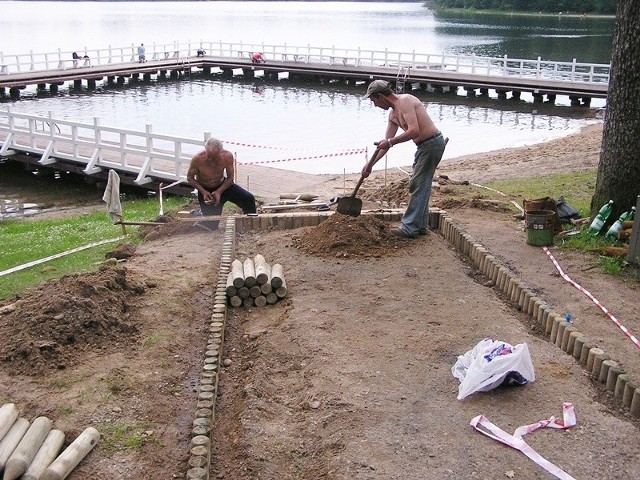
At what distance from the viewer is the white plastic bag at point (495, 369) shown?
5211 mm

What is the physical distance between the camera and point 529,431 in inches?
188

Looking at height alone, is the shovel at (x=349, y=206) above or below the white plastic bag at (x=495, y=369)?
above

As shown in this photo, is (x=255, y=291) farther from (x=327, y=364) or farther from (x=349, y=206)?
(x=349, y=206)

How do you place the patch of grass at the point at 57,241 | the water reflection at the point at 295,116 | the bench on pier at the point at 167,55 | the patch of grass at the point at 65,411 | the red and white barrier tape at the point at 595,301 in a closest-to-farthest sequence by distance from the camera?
the patch of grass at the point at 65,411 < the red and white barrier tape at the point at 595,301 < the patch of grass at the point at 57,241 < the water reflection at the point at 295,116 < the bench on pier at the point at 167,55

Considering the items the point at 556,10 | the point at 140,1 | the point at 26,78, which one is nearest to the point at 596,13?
the point at 556,10

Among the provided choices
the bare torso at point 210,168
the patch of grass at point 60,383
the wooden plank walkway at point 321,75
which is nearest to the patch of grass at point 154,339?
the patch of grass at point 60,383

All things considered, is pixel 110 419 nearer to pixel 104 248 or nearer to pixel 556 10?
pixel 104 248

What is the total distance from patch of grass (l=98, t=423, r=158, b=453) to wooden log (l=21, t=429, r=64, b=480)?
0.28m

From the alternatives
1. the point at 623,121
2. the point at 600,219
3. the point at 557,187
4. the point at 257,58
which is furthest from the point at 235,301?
the point at 257,58

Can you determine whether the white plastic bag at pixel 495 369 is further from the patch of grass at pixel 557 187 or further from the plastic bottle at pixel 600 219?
the patch of grass at pixel 557 187

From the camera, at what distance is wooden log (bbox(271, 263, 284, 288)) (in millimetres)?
7234

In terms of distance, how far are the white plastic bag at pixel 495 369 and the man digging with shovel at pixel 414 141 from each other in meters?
3.54

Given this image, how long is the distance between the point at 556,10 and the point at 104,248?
90.0 metres

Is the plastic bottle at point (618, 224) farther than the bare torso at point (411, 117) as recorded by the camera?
Yes
